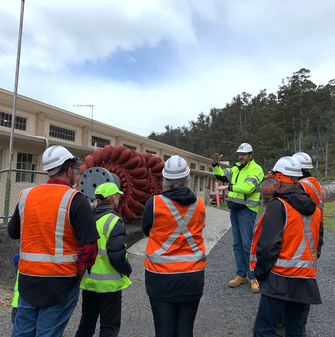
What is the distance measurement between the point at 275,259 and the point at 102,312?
1.57m

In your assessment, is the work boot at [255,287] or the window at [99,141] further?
the window at [99,141]

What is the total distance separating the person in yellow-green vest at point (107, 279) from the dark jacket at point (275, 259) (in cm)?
116

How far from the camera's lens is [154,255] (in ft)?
7.02

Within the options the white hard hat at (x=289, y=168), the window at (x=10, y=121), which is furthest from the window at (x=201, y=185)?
the white hard hat at (x=289, y=168)

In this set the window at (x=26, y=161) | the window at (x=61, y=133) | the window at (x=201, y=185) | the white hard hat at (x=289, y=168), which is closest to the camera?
the white hard hat at (x=289, y=168)

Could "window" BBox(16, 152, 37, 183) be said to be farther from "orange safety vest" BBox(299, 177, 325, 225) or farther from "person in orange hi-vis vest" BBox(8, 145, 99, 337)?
"orange safety vest" BBox(299, 177, 325, 225)

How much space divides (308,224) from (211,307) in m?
2.10

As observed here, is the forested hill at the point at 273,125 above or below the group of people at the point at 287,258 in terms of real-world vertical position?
above

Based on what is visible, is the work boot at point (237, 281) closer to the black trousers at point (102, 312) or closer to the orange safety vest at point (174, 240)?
the black trousers at point (102, 312)

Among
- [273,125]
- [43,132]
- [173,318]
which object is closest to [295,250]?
[173,318]

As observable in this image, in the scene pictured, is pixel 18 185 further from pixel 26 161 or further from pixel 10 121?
pixel 10 121

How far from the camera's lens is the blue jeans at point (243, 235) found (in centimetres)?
405

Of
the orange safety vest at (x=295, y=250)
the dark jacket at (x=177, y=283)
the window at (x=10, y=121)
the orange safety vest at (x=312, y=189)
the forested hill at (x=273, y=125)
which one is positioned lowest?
the dark jacket at (x=177, y=283)

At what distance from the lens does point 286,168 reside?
237cm
